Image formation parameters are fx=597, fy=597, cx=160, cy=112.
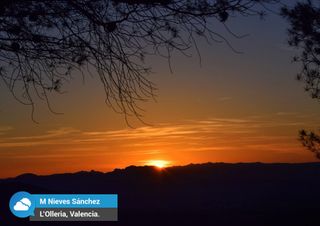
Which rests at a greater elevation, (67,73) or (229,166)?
(229,166)

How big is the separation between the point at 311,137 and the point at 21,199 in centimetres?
577

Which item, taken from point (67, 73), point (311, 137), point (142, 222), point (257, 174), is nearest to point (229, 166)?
point (257, 174)

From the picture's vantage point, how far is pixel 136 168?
62750 millimetres

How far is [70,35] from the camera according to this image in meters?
5.35

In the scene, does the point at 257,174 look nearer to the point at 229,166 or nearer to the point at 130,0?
the point at 229,166

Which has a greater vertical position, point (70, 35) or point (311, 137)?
point (311, 137)

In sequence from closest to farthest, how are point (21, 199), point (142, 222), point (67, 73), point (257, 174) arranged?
point (67, 73) < point (21, 199) < point (142, 222) < point (257, 174)

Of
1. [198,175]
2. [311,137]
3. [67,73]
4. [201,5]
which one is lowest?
[67,73]

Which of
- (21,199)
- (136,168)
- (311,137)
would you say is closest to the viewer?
(21,199)

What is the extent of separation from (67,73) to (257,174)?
213 feet

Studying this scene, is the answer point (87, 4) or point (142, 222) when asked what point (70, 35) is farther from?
point (142, 222)

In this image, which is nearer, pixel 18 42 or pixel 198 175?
pixel 18 42

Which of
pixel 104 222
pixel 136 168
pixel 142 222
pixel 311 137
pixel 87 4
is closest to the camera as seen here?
pixel 87 4

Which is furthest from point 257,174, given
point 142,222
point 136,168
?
point 142,222
